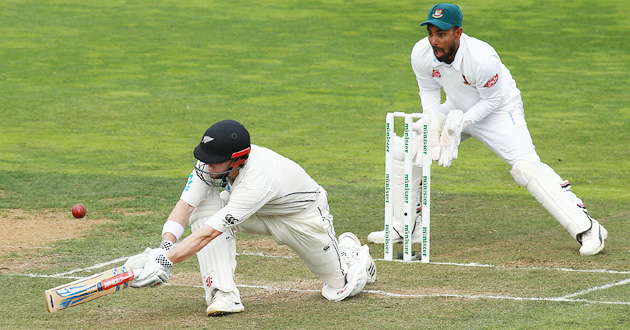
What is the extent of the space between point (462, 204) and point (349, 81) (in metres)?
8.39

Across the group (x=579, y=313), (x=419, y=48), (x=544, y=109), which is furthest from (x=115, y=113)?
(x=579, y=313)

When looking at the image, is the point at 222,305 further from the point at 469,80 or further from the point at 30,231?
the point at 30,231

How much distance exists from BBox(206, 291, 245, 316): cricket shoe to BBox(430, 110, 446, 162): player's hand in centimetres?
218

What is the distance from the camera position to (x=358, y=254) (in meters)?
5.69

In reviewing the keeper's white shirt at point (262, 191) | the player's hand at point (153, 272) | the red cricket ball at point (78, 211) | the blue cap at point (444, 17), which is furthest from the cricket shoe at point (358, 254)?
the red cricket ball at point (78, 211)

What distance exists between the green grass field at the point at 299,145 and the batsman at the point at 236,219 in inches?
6.9

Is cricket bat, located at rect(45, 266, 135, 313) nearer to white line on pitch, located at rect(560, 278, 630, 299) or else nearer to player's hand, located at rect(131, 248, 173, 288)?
player's hand, located at rect(131, 248, 173, 288)

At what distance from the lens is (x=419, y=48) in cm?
699

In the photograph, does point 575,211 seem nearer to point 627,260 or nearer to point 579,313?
point 627,260

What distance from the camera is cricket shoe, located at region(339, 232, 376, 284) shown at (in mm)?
5645

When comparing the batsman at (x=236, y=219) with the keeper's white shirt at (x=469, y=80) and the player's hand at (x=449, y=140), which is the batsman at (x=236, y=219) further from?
the keeper's white shirt at (x=469, y=80)

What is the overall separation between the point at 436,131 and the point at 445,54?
1.89 ft

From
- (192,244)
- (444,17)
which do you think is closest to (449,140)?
(444,17)

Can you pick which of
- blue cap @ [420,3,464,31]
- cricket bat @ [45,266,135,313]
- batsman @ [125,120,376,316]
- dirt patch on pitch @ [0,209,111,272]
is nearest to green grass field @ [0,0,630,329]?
dirt patch on pitch @ [0,209,111,272]
